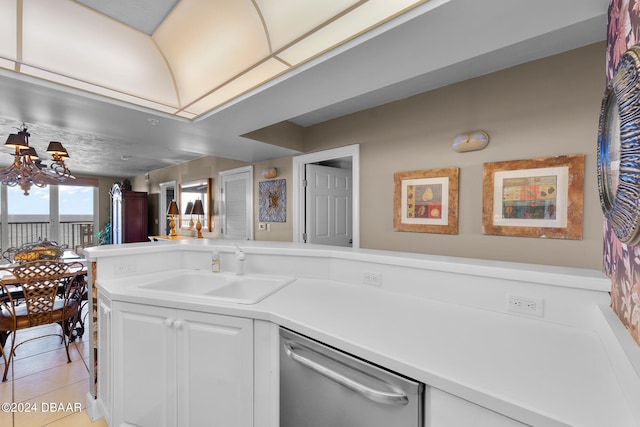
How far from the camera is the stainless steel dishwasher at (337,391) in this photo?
80cm

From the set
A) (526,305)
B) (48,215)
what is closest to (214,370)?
(526,305)

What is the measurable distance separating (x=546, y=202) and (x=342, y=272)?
151 centimetres

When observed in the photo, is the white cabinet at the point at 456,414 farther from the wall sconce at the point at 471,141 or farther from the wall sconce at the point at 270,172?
the wall sconce at the point at 270,172

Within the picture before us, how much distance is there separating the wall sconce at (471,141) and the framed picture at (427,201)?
181 mm

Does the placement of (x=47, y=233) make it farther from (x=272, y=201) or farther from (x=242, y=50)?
(x=242, y=50)

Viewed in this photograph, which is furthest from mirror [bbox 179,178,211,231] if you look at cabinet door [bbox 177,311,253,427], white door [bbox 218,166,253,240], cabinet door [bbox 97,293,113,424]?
cabinet door [bbox 177,311,253,427]

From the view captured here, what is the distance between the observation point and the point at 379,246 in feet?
8.93

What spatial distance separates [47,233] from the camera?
262 inches

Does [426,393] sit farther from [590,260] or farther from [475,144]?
[475,144]

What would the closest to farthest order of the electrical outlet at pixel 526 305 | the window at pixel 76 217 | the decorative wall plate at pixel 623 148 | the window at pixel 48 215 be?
the decorative wall plate at pixel 623 148 → the electrical outlet at pixel 526 305 → the window at pixel 48 215 → the window at pixel 76 217

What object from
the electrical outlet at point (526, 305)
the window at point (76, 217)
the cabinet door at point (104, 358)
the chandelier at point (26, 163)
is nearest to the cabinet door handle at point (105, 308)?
the cabinet door at point (104, 358)

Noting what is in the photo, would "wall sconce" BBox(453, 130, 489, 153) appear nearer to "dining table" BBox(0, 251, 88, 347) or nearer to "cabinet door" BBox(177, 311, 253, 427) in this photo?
"cabinet door" BBox(177, 311, 253, 427)

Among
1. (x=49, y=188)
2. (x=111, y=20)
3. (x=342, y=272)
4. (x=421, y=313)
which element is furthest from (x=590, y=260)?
(x=49, y=188)

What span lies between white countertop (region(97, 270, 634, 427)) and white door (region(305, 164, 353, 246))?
6.80ft
